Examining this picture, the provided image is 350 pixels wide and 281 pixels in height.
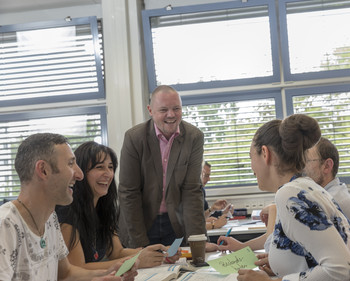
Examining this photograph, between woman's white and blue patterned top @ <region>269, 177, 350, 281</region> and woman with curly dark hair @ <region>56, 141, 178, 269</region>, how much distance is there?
83 centimetres

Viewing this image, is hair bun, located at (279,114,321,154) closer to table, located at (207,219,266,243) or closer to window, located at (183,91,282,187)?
table, located at (207,219,266,243)

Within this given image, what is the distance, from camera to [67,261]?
2.00 metres

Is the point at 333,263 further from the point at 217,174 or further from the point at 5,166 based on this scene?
the point at 5,166

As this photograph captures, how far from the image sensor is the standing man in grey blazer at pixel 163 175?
313 centimetres


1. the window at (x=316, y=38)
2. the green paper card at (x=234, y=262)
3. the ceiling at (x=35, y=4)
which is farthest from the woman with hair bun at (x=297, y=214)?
the ceiling at (x=35, y=4)

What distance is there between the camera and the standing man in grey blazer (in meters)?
3.13

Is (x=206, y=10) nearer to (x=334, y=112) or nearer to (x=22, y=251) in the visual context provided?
(x=334, y=112)

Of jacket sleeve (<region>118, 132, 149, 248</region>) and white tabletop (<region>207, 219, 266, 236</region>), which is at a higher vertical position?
jacket sleeve (<region>118, 132, 149, 248</region>)

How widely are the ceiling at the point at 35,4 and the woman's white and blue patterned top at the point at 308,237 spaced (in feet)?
14.9

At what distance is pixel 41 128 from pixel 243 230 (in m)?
2.71

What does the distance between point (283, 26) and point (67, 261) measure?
3.92 metres

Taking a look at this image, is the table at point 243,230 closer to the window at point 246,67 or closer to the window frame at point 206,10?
the window at point 246,67

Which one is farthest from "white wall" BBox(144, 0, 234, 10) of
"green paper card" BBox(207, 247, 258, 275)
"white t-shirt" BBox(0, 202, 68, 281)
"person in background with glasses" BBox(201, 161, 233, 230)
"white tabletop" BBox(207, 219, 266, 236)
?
"white t-shirt" BBox(0, 202, 68, 281)

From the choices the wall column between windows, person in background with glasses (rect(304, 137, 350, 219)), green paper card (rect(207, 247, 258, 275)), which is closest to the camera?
green paper card (rect(207, 247, 258, 275))
